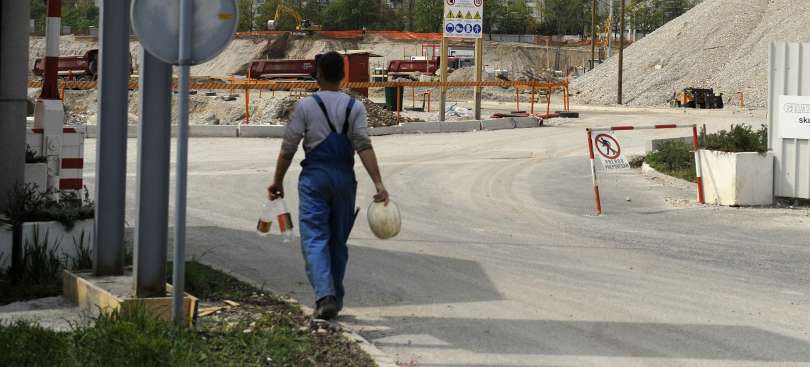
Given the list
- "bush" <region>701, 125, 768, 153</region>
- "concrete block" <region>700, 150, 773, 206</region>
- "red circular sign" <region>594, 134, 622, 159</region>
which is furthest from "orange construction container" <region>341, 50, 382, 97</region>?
"concrete block" <region>700, 150, 773, 206</region>

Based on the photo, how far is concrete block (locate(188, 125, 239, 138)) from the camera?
94.9 ft

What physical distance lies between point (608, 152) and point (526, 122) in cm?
1992

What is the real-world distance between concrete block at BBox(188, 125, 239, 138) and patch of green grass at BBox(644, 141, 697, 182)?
36.5ft

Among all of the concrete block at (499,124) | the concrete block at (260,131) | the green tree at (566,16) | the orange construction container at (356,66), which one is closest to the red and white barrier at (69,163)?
the concrete block at (260,131)

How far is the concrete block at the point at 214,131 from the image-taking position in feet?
94.9

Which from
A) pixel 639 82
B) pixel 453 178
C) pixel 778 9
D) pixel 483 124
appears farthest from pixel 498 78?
pixel 453 178

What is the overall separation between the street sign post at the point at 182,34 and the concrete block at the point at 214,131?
22.5 metres

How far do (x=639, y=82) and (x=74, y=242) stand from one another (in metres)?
59.6

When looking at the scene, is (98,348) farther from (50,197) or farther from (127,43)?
(50,197)

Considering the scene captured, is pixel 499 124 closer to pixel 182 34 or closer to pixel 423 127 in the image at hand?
pixel 423 127

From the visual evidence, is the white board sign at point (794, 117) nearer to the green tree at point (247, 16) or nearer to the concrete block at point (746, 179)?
the concrete block at point (746, 179)

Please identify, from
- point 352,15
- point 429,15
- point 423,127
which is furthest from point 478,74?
point 352,15

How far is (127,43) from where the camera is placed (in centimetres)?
832

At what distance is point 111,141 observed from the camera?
8.37 m
